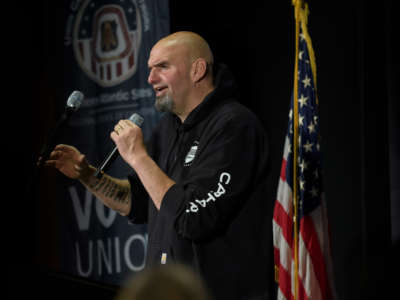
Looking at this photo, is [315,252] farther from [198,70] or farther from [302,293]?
[198,70]

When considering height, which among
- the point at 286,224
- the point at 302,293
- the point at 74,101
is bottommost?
the point at 302,293

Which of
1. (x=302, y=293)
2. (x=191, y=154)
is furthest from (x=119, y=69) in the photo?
(x=302, y=293)

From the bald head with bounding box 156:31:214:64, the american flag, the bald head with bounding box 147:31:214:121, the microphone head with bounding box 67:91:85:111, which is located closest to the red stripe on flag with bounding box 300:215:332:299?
the american flag

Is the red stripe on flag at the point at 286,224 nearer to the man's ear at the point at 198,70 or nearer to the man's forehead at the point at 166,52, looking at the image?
the man's ear at the point at 198,70

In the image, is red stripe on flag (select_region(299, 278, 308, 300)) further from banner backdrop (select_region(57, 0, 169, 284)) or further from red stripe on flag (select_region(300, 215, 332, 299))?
banner backdrop (select_region(57, 0, 169, 284))

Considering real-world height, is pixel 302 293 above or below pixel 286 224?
below

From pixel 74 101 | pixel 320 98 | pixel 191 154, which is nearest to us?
pixel 74 101

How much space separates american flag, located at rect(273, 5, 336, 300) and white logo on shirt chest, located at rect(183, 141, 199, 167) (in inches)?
20.4

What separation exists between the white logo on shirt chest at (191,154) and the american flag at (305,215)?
1.70ft

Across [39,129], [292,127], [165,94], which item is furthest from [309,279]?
[39,129]

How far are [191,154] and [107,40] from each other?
137 cm

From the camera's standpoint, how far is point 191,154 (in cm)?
238

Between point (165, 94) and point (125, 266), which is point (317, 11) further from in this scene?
point (125, 266)

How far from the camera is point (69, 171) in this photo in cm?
251
